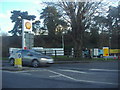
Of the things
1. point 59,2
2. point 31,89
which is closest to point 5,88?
point 31,89

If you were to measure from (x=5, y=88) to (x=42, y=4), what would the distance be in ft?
64.4

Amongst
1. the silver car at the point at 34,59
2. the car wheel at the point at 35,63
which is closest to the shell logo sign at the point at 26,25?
the silver car at the point at 34,59

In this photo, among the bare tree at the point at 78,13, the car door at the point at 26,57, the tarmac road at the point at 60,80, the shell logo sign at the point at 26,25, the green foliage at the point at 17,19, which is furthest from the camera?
the green foliage at the point at 17,19

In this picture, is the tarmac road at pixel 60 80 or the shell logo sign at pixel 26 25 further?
the shell logo sign at pixel 26 25

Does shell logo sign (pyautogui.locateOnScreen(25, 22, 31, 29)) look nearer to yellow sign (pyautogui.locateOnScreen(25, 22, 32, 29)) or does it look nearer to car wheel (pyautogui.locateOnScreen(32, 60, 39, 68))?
yellow sign (pyautogui.locateOnScreen(25, 22, 32, 29))

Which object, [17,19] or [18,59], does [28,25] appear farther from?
[17,19]

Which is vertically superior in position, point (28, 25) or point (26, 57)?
point (28, 25)

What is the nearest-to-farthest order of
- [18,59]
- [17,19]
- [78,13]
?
[18,59] → [78,13] → [17,19]

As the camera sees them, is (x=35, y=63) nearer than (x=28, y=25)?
Yes

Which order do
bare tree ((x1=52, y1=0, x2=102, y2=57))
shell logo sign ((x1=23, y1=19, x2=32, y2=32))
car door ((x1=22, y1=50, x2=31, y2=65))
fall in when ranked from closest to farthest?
car door ((x1=22, y1=50, x2=31, y2=65)) → shell logo sign ((x1=23, y1=19, x2=32, y2=32)) → bare tree ((x1=52, y1=0, x2=102, y2=57))

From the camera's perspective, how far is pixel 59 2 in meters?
26.2

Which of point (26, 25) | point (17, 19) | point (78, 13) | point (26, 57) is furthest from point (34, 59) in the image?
point (17, 19)

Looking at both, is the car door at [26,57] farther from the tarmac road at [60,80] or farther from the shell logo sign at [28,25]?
the tarmac road at [60,80]

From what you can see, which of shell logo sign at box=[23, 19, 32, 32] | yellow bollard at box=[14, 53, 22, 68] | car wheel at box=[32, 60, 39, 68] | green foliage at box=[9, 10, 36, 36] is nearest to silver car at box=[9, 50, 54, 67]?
car wheel at box=[32, 60, 39, 68]
